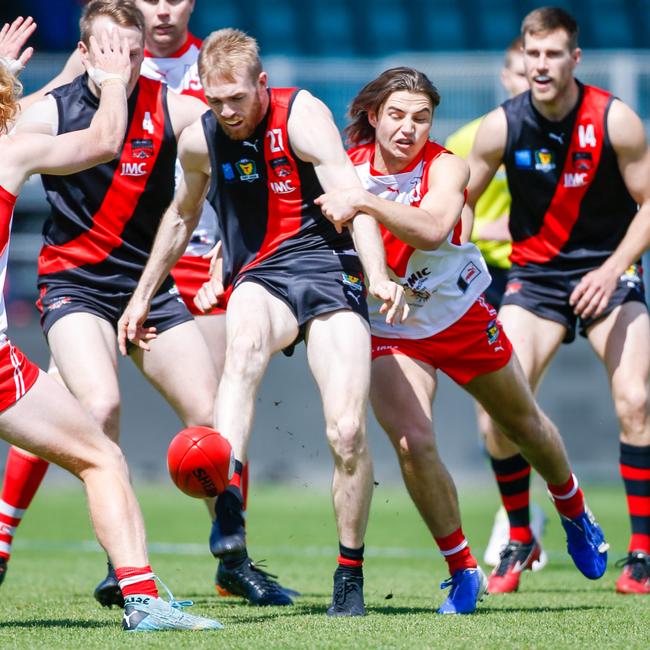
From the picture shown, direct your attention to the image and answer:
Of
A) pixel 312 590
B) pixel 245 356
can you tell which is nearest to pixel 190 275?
pixel 312 590

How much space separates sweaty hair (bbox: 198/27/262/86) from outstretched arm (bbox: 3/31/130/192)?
0.34 m

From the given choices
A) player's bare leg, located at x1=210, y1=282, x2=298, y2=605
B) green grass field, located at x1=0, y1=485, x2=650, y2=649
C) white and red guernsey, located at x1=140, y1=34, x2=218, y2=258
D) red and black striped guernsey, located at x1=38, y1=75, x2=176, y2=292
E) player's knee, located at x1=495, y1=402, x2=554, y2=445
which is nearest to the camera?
green grass field, located at x1=0, y1=485, x2=650, y2=649

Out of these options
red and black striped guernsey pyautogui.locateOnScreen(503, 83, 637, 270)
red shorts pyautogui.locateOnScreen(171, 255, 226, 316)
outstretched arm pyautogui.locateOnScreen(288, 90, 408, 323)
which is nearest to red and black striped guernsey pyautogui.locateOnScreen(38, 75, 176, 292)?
red shorts pyautogui.locateOnScreen(171, 255, 226, 316)

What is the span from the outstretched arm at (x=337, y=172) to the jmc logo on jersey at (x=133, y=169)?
1.04 metres

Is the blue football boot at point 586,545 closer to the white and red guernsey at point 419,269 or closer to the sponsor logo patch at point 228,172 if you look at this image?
the white and red guernsey at point 419,269

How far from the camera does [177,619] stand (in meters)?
4.64

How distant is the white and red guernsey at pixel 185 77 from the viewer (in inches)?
274

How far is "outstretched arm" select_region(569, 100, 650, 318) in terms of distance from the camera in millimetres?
6566

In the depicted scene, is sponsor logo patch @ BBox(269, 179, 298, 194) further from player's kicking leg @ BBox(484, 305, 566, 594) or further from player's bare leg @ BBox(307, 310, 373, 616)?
player's kicking leg @ BBox(484, 305, 566, 594)

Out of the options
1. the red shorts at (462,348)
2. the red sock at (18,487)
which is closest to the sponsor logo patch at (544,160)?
the red shorts at (462,348)

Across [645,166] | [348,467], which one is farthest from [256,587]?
[645,166]

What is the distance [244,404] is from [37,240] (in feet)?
29.7

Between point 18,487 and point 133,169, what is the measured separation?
1.68m

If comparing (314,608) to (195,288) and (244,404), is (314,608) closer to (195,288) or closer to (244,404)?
(244,404)
